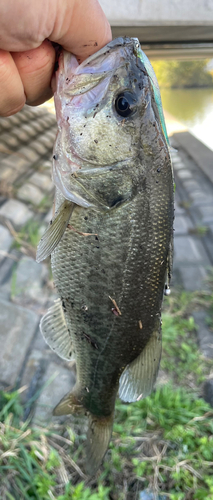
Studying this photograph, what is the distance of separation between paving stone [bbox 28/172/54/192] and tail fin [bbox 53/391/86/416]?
373 centimetres

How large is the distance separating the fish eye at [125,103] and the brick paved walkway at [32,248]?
0.31 m

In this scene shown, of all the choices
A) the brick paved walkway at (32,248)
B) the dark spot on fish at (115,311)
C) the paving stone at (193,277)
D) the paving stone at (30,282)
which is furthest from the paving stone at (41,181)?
the dark spot on fish at (115,311)

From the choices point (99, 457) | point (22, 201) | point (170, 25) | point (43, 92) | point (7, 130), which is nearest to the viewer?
point (43, 92)

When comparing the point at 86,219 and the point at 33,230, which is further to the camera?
the point at 33,230

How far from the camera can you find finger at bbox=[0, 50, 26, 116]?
1051 millimetres

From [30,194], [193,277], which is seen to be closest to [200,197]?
[193,277]

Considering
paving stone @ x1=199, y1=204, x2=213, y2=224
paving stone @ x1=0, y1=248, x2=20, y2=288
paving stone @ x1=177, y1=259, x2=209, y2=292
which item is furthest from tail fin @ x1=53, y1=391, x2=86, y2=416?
paving stone @ x1=199, y1=204, x2=213, y2=224

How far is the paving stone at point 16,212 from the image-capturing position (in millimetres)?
3727

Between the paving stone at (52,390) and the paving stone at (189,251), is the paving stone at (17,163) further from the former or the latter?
the paving stone at (52,390)

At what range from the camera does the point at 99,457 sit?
Answer: 1.37 meters

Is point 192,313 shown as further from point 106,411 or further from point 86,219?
point 86,219

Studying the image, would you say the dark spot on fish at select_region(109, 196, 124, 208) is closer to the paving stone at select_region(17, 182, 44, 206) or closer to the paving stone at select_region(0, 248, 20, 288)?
the paving stone at select_region(0, 248, 20, 288)

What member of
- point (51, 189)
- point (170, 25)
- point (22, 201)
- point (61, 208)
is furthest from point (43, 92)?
point (51, 189)

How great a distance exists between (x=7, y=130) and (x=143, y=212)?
4885 mm
